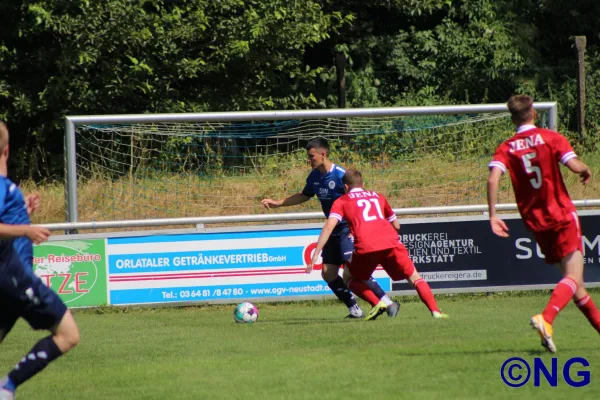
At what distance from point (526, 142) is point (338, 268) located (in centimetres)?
418

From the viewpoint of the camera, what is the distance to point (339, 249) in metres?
10.6

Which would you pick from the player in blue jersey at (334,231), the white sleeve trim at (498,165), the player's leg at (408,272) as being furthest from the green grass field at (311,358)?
the white sleeve trim at (498,165)

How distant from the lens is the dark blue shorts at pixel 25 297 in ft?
17.7

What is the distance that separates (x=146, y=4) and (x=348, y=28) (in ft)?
19.1

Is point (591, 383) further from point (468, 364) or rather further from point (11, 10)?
point (11, 10)

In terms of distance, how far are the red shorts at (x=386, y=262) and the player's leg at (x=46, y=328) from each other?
4574 millimetres

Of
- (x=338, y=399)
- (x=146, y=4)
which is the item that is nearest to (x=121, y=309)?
(x=338, y=399)

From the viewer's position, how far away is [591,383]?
18.4 ft

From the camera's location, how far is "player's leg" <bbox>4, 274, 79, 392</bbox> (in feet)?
17.9

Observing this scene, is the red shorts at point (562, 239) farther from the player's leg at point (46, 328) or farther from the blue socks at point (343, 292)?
the blue socks at point (343, 292)

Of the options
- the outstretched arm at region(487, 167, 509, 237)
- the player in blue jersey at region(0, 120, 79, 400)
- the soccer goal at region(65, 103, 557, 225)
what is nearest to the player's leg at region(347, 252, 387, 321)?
the outstretched arm at region(487, 167, 509, 237)

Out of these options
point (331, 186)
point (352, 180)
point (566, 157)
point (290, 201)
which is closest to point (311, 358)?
point (566, 157)


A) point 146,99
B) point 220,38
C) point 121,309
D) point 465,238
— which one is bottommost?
point 121,309

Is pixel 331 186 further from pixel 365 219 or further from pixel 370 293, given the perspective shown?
pixel 370 293
